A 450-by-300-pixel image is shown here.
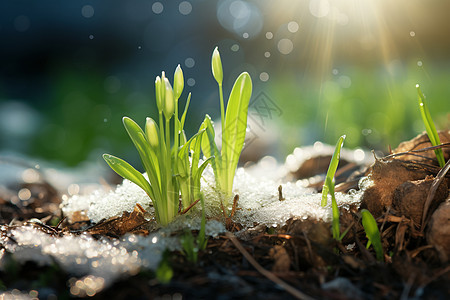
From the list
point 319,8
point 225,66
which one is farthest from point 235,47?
point 319,8

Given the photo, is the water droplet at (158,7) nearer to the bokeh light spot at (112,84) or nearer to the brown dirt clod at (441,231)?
the bokeh light spot at (112,84)

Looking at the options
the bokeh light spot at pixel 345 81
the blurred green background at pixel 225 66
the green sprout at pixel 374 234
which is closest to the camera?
the green sprout at pixel 374 234

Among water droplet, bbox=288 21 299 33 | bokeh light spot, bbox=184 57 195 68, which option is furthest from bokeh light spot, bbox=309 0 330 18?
bokeh light spot, bbox=184 57 195 68

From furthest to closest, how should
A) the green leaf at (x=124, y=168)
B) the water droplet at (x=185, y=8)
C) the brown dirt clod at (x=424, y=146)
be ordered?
the water droplet at (x=185, y=8) < the brown dirt clod at (x=424, y=146) < the green leaf at (x=124, y=168)

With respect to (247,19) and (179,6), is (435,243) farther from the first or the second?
(179,6)

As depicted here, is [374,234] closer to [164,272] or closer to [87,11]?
[164,272]

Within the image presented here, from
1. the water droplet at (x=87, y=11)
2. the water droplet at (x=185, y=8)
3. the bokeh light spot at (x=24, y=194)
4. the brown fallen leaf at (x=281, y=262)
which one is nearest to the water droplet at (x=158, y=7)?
the water droplet at (x=185, y=8)
